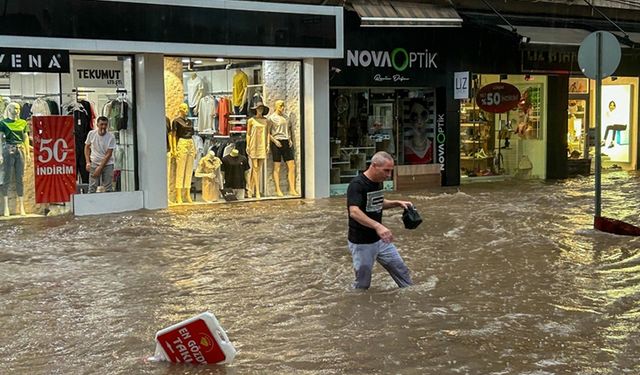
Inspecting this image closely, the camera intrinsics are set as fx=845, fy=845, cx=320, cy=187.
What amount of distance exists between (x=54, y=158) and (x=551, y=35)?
12642mm

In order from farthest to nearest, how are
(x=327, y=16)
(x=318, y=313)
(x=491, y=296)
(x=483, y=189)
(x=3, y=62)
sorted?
1. (x=483, y=189)
2. (x=327, y=16)
3. (x=3, y=62)
4. (x=491, y=296)
5. (x=318, y=313)

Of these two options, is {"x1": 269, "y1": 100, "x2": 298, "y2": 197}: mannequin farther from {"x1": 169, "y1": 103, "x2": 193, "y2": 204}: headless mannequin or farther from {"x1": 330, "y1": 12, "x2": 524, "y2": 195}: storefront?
{"x1": 169, "y1": 103, "x2": 193, "y2": 204}: headless mannequin

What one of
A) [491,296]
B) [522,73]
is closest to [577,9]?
[522,73]

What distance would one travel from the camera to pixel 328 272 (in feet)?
33.1

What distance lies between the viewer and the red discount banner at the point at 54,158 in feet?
49.3

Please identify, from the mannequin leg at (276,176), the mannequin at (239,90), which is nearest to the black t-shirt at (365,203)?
the mannequin at (239,90)

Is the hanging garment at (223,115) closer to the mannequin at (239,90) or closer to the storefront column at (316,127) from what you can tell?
the mannequin at (239,90)

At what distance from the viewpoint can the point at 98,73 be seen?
1570cm

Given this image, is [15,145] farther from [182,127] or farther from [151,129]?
[182,127]

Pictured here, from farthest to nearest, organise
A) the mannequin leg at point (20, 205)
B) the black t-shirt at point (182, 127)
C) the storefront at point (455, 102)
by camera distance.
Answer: the storefront at point (455, 102)
the black t-shirt at point (182, 127)
the mannequin leg at point (20, 205)

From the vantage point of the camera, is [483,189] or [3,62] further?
[483,189]

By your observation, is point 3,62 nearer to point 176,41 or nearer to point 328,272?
point 176,41

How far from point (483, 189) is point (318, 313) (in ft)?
41.7

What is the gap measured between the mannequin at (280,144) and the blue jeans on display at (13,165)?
517 centimetres
